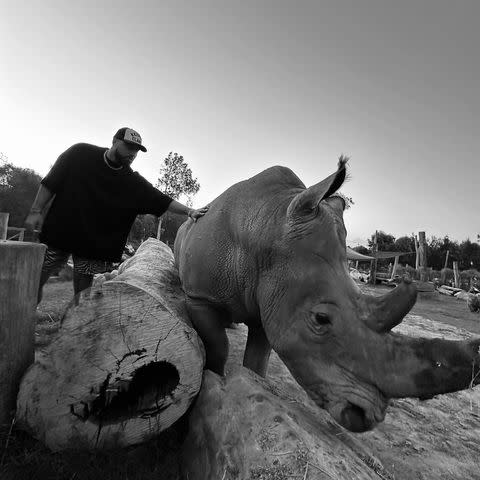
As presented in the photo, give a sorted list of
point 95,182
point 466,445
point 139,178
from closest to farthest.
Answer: point 466,445 → point 95,182 → point 139,178

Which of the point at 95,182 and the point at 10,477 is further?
the point at 95,182

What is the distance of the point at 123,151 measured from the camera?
3510 millimetres

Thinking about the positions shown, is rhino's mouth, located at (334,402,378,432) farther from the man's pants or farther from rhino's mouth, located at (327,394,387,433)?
the man's pants

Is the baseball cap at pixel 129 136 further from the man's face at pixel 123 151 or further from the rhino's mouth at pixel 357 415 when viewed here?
the rhino's mouth at pixel 357 415

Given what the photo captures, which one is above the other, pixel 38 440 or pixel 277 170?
pixel 277 170

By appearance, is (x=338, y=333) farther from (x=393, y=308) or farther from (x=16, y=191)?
→ (x=16, y=191)

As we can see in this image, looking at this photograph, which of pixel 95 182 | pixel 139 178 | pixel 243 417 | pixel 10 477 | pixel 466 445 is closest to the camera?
pixel 10 477

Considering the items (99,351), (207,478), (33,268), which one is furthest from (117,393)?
(33,268)

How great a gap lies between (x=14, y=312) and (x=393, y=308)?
6.35ft

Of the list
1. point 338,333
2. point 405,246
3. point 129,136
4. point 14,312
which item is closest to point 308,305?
point 338,333

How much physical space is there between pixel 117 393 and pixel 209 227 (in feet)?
4.57

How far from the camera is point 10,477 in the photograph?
5.66 feet

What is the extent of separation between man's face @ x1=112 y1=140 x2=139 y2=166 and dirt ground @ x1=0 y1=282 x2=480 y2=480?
202 cm

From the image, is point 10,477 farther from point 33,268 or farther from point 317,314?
point 317,314
